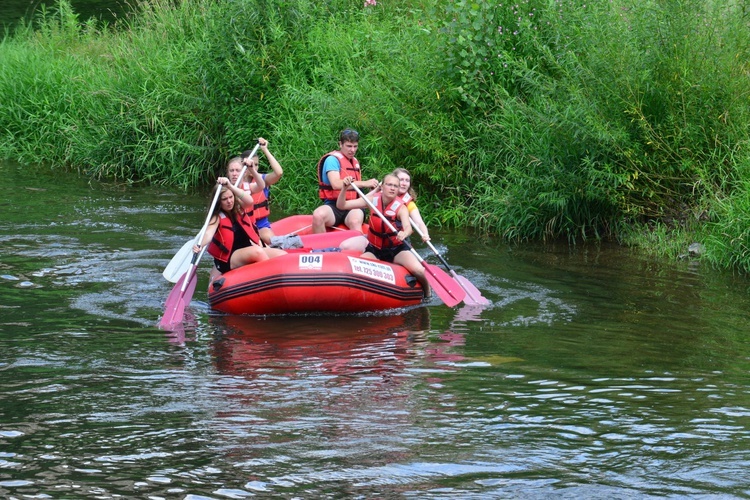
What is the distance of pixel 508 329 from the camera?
23.2ft

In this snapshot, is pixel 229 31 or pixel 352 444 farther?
pixel 229 31

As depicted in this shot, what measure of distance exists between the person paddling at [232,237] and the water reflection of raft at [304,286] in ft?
0.85

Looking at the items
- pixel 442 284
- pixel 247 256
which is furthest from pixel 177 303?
pixel 442 284

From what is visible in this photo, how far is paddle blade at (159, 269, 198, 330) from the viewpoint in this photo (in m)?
7.18

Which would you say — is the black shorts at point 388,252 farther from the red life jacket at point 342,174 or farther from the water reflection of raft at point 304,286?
the red life jacket at point 342,174

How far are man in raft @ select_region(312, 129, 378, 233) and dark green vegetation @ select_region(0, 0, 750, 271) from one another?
1.39 metres

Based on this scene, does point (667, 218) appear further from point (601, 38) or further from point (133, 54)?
point (133, 54)

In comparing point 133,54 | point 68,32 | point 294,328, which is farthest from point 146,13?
point 294,328

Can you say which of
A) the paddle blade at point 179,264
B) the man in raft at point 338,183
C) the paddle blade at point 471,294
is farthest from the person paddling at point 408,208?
the paddle blade at point 179,264

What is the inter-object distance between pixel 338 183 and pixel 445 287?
68.9 inches

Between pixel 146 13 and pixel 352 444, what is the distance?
36.4 ft

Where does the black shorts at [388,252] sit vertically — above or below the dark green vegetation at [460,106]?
below

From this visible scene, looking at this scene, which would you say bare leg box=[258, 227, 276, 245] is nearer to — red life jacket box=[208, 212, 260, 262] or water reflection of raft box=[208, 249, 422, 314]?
red life jacket box=[208, 212, 260, 262]

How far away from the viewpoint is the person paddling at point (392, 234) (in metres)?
8.09
